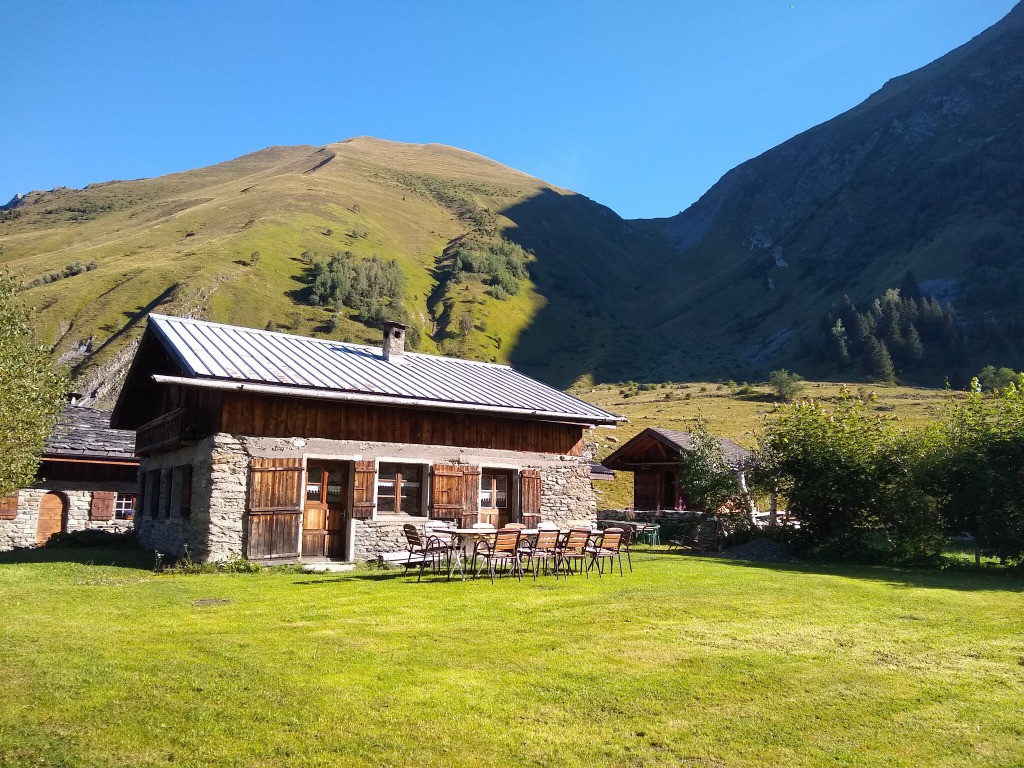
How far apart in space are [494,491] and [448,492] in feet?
5.35

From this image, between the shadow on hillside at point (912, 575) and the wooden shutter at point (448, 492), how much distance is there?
22.1 feet

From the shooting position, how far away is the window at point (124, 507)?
79.9 ft

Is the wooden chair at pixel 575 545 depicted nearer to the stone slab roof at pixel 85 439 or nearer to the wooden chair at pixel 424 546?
the wooden chair at pixel 424 546

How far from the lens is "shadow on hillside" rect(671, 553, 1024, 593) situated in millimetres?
14420

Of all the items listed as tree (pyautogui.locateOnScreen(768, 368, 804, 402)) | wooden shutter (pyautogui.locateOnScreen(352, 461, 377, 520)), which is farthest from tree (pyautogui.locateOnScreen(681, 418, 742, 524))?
tree (pyautogui.locateOnScreen(768, 368, 804, 402))

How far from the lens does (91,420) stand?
2739cm

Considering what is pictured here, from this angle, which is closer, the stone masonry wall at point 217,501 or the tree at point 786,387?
the stone masonry wall at point 217,501

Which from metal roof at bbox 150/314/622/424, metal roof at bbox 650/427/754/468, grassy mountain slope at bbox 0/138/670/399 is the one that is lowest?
metal roof at bbox 650/427/754/468

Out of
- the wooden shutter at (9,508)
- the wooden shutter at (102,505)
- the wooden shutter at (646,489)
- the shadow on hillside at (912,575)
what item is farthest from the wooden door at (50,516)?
the wooden shutter at (646,489)

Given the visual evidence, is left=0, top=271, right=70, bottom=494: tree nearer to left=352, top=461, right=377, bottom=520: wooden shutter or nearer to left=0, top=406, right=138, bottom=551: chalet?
left=0, top=406, right=138, bottom=551: chalet

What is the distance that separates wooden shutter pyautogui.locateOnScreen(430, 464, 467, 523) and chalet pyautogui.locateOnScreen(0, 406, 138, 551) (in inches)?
462

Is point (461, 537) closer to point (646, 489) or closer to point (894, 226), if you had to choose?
point (646, 489)

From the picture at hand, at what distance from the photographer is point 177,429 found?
654 inches

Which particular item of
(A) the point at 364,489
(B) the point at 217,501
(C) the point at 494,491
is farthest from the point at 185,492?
(C) the point at 494,491
